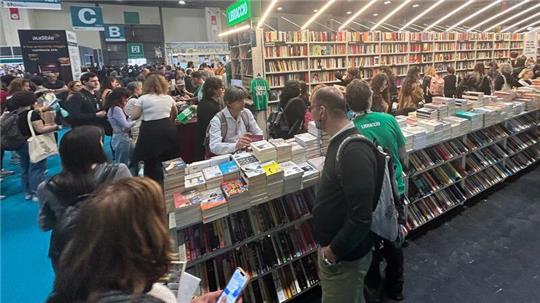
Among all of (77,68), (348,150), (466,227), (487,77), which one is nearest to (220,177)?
(348,150)

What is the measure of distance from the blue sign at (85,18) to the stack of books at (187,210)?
39.6 ft

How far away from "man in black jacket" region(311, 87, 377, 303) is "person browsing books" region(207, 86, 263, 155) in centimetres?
119

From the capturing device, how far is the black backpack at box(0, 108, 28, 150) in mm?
4520

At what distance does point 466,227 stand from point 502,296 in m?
1.07

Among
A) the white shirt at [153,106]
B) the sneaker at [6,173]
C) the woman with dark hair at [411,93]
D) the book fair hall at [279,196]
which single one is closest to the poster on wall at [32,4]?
the book fair hall at [279,196]

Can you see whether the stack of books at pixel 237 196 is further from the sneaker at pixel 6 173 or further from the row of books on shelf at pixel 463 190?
the sneaker at pixel 6 173

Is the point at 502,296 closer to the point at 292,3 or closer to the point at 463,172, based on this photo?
the point at 463,172

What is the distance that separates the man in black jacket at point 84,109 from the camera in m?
4.68

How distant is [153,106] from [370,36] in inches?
308

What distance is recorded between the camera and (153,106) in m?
3.60

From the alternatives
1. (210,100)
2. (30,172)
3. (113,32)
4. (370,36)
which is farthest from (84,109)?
(113,32)

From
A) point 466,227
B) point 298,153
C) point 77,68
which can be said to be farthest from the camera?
point 77,68

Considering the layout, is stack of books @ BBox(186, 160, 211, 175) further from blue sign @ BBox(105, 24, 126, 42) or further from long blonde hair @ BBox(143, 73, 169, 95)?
blue sign @ BBox(105, 24, 126, 42)

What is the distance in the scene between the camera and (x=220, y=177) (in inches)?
90.7
